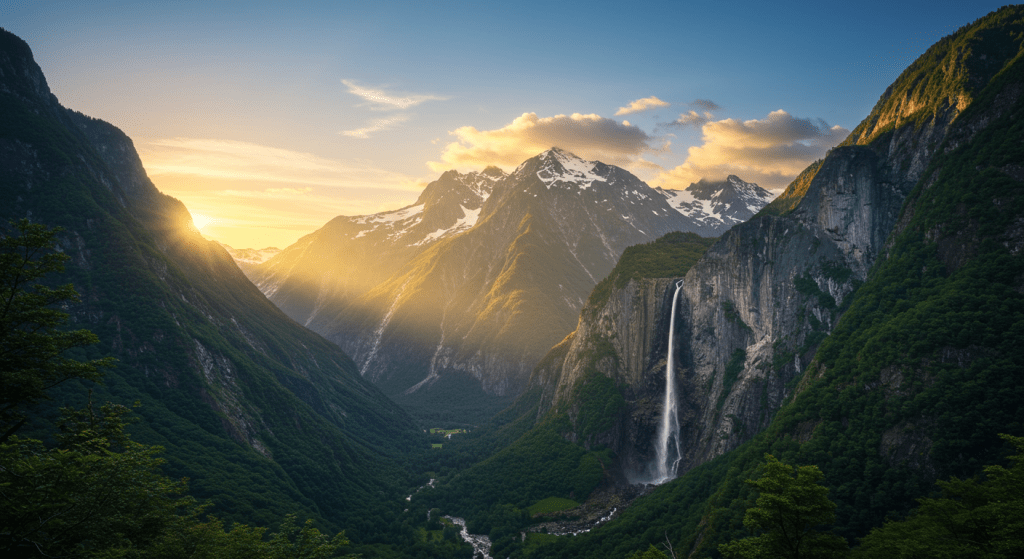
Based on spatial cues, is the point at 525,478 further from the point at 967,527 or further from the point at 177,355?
the point at 967,527

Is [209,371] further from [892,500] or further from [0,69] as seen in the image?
[892,500]

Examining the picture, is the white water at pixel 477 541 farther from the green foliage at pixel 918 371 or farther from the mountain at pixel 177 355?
the mountain at pixel 177 355

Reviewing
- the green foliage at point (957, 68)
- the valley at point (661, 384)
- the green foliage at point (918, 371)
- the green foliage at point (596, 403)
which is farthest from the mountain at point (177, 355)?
the green foliage at point (957, 68)

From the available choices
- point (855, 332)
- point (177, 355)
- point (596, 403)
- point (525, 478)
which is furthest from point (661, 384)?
point (177, 355)

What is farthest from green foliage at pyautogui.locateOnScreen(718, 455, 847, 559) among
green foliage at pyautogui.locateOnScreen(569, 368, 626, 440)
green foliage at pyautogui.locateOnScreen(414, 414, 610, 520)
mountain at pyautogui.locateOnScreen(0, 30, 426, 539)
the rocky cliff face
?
green foliage at pyautogui.locateOnScreen(569, 368, 626, 440)

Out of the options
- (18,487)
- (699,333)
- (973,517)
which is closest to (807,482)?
(973,517)

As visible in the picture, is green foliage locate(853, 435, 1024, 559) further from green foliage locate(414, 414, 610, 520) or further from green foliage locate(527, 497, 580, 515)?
green foliage locate(414, 414, 610, 520)
